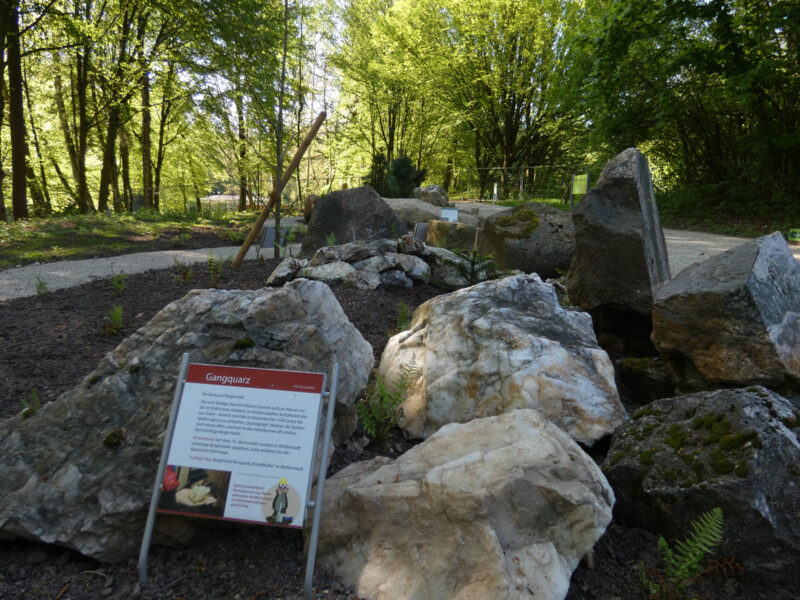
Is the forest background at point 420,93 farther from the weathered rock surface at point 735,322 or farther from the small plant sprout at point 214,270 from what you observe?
the weathered rock surface at point 735,322

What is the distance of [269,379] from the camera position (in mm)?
1838

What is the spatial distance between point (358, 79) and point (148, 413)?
1120 inches

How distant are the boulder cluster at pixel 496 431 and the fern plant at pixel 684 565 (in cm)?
21

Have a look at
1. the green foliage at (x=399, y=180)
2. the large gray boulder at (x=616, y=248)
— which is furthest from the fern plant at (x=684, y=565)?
the green foliage at (x=399, y=180)

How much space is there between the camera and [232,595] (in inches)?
69.2

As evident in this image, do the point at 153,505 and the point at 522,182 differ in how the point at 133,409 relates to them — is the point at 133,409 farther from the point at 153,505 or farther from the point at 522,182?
the point at 522,182

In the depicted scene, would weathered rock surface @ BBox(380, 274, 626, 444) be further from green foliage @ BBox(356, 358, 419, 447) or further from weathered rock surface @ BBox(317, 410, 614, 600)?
weathered rock surface @ BBox(317, 410, 614, 600)

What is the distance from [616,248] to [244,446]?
359 centimetres

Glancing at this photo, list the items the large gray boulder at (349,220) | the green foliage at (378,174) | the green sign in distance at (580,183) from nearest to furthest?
1. the large gray boulder at (349,220)
2. the green sign in distance at (580,183)
3. the green foliage at (378,174)

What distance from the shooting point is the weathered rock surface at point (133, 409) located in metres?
1.95

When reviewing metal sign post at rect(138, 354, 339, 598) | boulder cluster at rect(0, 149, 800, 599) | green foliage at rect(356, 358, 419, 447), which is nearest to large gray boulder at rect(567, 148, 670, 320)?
boulder cluster at rect(0, 149, 800, 599)

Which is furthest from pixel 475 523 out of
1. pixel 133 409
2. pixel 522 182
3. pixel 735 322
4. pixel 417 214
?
pixel 522 182

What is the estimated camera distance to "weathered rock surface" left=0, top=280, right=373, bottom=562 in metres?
1.95

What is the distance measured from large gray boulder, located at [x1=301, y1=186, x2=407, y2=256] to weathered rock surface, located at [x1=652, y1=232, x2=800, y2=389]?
20.0 feet
